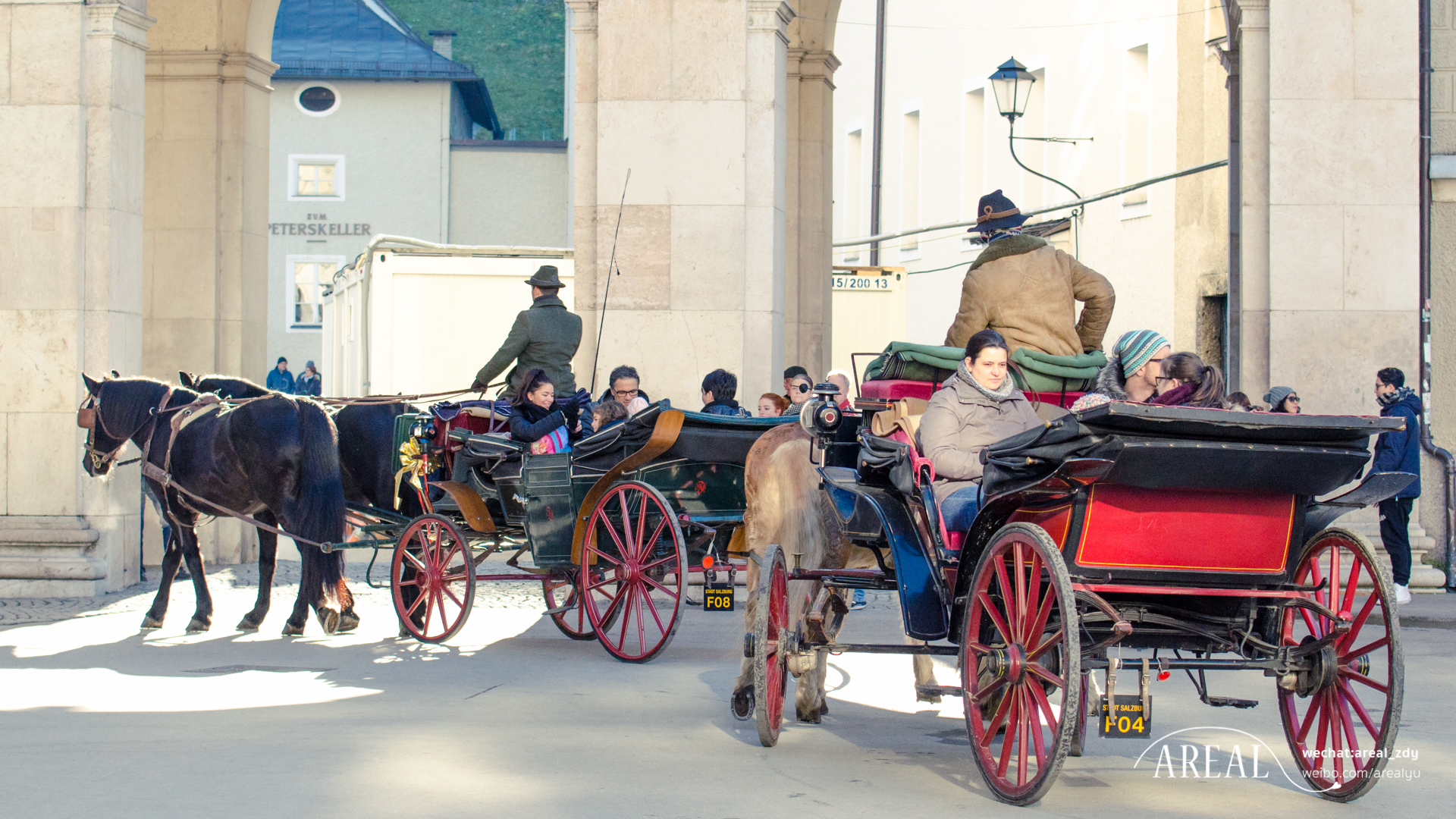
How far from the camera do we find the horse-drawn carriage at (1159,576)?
499cm

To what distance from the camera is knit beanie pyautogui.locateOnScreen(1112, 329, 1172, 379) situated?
723 centimetres

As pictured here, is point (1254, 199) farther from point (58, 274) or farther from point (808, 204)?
point (58, 274)

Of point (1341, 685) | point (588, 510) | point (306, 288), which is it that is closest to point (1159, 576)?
point (1341, 685)

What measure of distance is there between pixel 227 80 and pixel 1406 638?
11.3 m

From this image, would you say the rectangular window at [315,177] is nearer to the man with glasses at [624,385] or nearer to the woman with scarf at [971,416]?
the man with glasses at [624,385]

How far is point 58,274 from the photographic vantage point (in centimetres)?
1191

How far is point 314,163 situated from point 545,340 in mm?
32530

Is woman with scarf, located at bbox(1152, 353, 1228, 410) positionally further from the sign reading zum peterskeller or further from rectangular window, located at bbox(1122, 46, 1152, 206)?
the sign reading zum peterskeller

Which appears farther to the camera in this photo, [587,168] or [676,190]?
[587,168]

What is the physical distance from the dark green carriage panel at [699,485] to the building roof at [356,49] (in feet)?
109

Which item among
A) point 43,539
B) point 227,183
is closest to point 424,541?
point 43,539

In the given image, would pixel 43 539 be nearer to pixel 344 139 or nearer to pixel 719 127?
pixel 719 127

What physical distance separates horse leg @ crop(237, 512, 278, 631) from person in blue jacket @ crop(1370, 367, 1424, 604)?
295 inches

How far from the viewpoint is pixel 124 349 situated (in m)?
12.2
